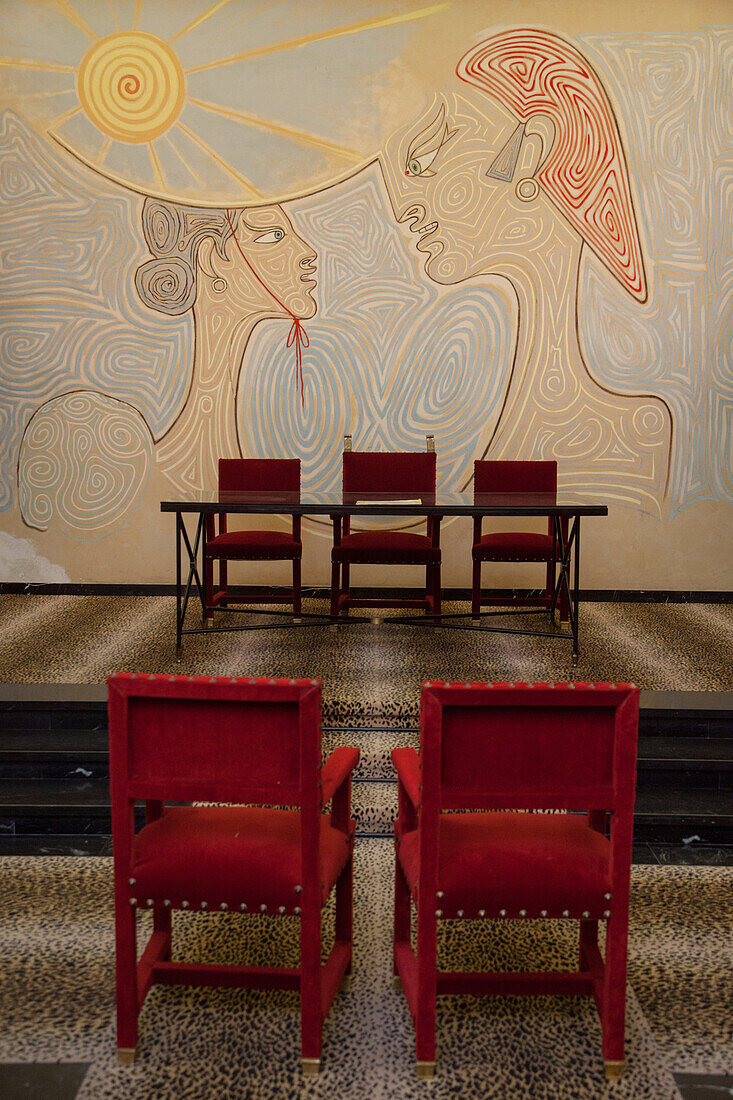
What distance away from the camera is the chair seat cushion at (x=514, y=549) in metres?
4.30

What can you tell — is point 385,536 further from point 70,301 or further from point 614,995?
point 614,995

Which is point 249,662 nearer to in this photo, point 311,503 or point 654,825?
point 311,503

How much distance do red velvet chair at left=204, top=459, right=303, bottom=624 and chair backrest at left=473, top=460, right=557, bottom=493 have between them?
111 cm

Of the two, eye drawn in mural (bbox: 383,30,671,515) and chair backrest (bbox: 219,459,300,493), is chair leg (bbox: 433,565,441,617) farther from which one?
eye drawn in mural (bbox: 383,30,671,515)

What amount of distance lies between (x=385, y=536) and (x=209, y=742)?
2.82 m

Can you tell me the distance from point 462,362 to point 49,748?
3374mm

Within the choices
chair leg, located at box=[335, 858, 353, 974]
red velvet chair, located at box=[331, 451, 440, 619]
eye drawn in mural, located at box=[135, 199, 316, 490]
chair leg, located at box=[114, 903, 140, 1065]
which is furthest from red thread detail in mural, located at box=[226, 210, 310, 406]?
chair leg, located at box=[114, 903, 140, 1065]

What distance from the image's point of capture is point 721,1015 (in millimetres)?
1862

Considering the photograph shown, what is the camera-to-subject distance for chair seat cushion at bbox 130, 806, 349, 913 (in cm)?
161

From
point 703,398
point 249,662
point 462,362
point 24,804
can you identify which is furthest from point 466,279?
point 24,804

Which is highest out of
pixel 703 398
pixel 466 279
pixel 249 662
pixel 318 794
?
pixel 466 279

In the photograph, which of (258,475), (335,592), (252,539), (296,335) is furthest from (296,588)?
(296,335)

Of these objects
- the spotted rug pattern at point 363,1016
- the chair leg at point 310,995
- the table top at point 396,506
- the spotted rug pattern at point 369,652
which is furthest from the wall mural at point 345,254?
the chair leg at point 310,995

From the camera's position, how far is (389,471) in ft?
15.3
